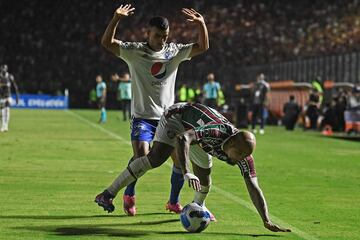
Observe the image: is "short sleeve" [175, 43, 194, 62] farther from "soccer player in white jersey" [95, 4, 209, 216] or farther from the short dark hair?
the short dark hair

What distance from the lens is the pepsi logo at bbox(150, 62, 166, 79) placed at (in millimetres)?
10602

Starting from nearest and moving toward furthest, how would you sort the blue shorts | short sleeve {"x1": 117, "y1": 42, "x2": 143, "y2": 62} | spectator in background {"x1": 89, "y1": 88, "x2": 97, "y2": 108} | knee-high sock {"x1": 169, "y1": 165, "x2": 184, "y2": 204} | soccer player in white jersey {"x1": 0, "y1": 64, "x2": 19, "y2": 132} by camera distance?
1. short sleeve {"x1": 117, "y1": 42, "x2": 143, "y2": 62}
2. the blue shorts
3. knee-high sock {"x1": 169, "y1": 165, "x2": 184, "y2": 204}
4. soccer player in white jersey {"x1": 0, "y1": 64, "x2": 19, "y2": 132}
5. spectator in background {"x1": 89, "y1": 88, "x2": 97, "y2": 108}

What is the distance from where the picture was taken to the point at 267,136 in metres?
32.5

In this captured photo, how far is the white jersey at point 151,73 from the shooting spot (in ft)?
34.6

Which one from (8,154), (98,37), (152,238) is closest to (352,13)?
(98,37)

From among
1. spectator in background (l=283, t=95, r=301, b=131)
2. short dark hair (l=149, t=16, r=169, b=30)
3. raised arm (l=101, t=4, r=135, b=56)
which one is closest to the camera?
short dark hair (l=149, t=16, r=169, b=30)

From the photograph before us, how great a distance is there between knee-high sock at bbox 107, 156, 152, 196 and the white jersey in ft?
3.07

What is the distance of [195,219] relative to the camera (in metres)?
9.39

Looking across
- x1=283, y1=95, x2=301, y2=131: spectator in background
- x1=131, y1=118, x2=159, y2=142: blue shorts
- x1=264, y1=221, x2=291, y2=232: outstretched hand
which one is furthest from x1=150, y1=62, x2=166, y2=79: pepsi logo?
x1=283, y1=95, x2=301, y2=131: spectator in background

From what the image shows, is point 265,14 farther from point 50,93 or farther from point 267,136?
point 267,136

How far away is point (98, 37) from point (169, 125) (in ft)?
196

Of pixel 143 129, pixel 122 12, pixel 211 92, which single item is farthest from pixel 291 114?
pixel 122 12

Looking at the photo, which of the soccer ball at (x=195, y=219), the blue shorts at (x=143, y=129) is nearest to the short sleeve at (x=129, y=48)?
the blue shorts at (x=143, y=129)

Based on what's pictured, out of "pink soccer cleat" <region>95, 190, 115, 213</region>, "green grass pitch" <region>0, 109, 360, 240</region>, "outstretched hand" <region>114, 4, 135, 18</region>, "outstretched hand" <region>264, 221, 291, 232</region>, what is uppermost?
"outstretched hand" <region>114, 4, 135, 18</region>
